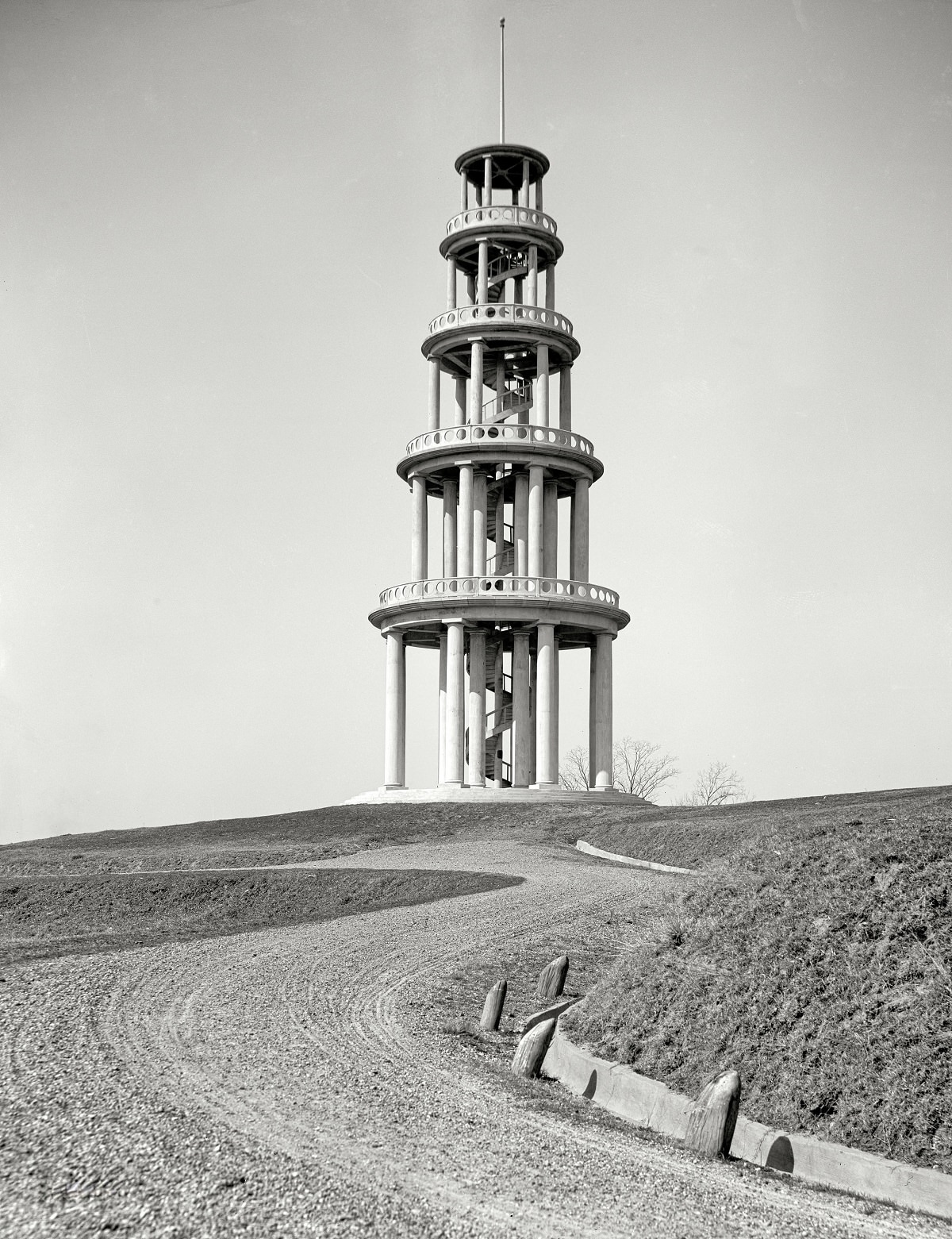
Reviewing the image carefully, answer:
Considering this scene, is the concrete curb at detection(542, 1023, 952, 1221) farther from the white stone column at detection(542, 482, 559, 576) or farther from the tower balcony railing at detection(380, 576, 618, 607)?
the white stone column at detection(542, 482, 559, 576)

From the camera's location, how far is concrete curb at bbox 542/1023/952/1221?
36.0ft

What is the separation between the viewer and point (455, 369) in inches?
2854

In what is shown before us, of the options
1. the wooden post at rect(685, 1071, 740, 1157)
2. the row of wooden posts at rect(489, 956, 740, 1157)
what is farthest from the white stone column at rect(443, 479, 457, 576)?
the wooden post at rect(685, 1071, 740, 1157)

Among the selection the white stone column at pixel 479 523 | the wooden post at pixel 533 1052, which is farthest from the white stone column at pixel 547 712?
the wooden post at pixel 533 1052

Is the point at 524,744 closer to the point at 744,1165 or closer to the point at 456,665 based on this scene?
the point at 456,665

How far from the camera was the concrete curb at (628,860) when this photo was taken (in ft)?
121

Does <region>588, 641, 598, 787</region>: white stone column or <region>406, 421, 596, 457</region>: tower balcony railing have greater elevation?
<region>406, 421, 596, 457</region>: tower balcony railing

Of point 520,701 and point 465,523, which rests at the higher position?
point 465,523

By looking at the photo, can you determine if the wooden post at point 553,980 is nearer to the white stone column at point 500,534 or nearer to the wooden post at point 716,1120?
the wooden post at point 716,1120

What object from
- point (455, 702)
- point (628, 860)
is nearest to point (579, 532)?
point (455, 702)

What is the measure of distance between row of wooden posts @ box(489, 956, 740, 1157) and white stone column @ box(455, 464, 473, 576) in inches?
1820

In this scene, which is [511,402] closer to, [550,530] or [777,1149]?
[550,530]

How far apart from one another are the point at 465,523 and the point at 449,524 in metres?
4.54

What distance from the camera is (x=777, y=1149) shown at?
469 inches
